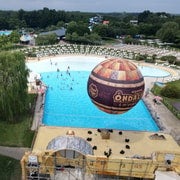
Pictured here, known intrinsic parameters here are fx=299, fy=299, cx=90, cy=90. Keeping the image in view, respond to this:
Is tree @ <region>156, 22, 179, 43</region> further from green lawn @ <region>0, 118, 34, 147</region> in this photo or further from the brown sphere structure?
the brown sphere structure

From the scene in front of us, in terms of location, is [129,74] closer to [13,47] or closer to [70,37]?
[13,47]

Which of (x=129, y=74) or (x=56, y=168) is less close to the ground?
(x=129, y=74)

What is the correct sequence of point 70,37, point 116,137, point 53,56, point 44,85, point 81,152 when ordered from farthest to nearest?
point 70,37 < point 53,56 < point 44,85 < point 116,137 < point 81,152

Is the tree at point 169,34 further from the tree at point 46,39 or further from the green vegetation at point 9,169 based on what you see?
the green vegetation at point 9,169

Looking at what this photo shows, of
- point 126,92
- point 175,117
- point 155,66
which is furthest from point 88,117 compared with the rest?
point 155,66

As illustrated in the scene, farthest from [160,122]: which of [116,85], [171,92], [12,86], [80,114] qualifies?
[12,86]

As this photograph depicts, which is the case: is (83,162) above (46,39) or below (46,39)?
above

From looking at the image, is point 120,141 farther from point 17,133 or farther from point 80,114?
point 17,133

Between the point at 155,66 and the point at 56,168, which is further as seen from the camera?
the point at 155,66
